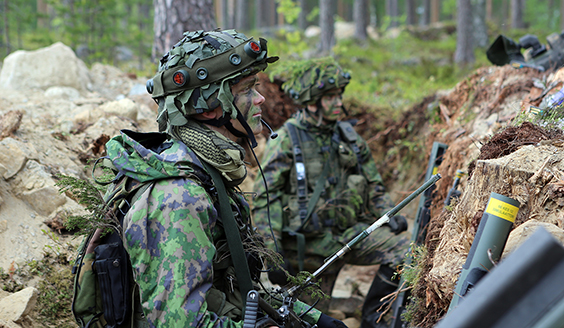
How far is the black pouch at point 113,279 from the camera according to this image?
2.22 meters

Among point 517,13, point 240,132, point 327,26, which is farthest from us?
point 517,13

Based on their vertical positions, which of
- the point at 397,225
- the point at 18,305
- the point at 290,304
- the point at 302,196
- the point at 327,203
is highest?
the point at 290,304

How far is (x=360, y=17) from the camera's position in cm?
1966

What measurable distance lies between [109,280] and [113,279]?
27mm

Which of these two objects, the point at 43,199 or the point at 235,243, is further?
the point at 43,199

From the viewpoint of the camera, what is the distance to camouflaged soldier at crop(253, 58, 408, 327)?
4965 mm

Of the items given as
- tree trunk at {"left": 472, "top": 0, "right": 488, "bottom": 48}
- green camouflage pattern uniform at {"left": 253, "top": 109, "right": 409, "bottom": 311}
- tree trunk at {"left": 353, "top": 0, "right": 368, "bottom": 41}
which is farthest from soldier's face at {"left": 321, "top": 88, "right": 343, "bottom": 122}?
tree trunk at {"left": 472, "top": 0, "right": 488, "bottom": 48}

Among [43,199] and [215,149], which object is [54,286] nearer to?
[43,199]

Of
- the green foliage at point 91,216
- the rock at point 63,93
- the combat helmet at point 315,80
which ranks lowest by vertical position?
the rock at point 63,93

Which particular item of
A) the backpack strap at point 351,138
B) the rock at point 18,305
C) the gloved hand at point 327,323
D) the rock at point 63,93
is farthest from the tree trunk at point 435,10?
the rock at point 18,305

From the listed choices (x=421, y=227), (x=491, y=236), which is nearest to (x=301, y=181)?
(x=421, y=227)

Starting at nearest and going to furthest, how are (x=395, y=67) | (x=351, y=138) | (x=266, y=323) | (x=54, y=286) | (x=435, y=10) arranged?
(x=266, y=323)
(x=54, y=286)
(x=351, y=138)
(x=395, y=67)
(x=435, y=10)

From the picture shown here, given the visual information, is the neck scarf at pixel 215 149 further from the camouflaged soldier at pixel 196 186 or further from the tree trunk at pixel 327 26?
the tree trunk at pixel 327 26

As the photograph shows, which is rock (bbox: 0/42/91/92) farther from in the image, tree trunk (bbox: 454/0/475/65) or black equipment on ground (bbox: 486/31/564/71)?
tree trunk (bbox: 454/0/475/65)
